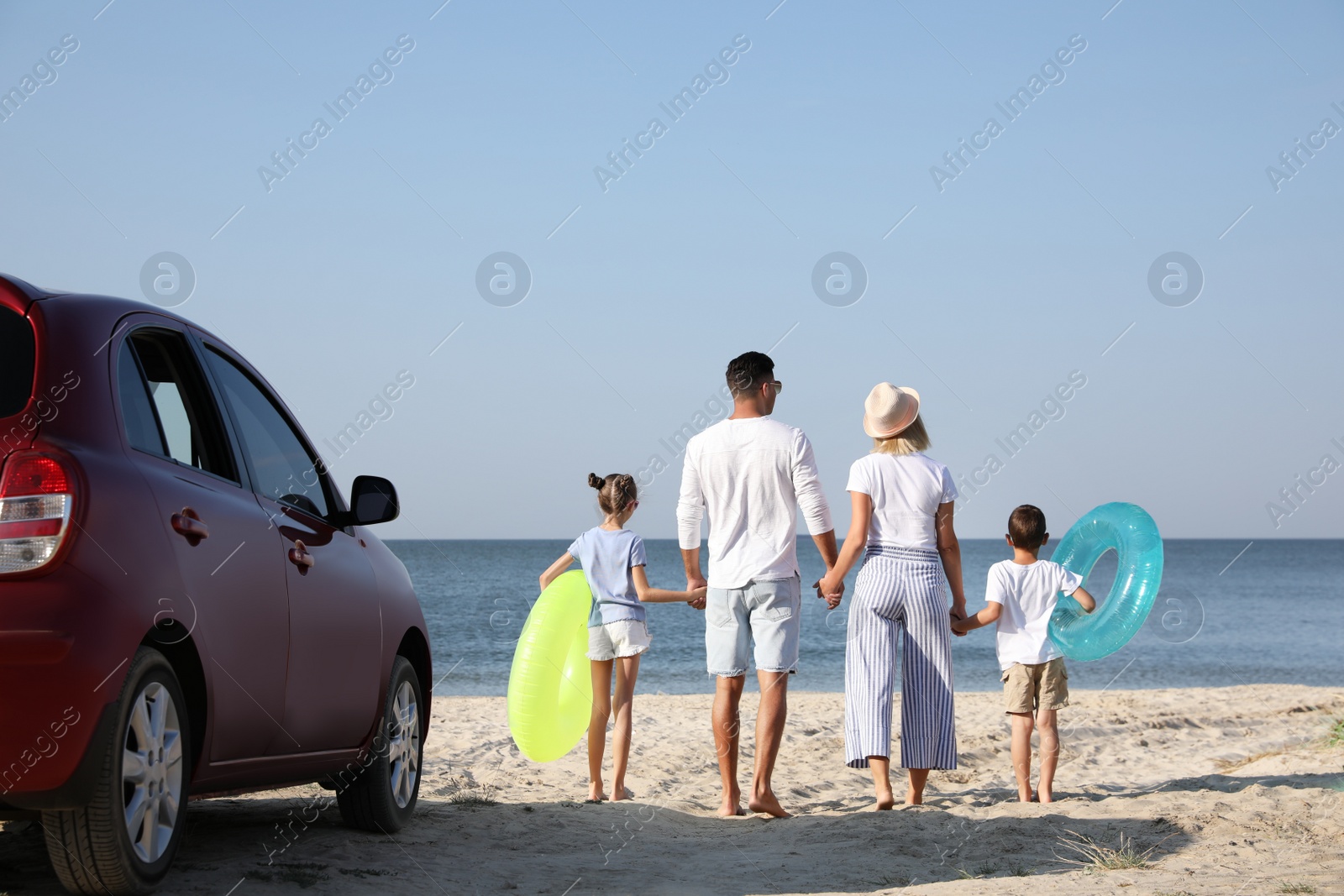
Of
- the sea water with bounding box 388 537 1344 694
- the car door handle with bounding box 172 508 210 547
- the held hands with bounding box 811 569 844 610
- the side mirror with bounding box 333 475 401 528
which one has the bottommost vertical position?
the sea water with bounding box 388 537 1344 694

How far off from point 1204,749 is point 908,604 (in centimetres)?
651

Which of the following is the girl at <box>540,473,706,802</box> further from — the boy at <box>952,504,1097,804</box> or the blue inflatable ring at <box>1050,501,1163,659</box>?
the blue inflatable ring at <box>1050,501,1163,659</box>

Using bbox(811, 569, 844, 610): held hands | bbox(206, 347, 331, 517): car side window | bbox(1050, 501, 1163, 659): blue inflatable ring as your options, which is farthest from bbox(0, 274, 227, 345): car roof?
bbox(1050, 501, 1163, 659): blue inflatable ring

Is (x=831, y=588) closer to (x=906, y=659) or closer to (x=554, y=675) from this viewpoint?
(x=906, y=659)

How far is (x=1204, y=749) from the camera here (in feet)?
36.5

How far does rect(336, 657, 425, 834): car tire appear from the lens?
5.07 m

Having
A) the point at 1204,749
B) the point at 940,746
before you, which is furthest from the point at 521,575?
the point at 940,746

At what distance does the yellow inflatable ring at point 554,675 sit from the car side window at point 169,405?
326 cm

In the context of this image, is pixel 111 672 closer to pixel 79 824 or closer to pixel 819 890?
pixel 79 824

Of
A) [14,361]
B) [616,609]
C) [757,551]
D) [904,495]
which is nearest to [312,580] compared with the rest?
[14,361]

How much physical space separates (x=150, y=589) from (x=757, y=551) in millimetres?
3622

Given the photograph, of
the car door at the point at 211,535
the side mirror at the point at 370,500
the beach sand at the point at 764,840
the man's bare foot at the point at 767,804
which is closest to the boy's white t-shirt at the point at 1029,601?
the beach sand at the point at 764,840

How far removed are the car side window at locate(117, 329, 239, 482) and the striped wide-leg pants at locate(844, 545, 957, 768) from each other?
351 cm

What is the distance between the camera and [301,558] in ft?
14.2
